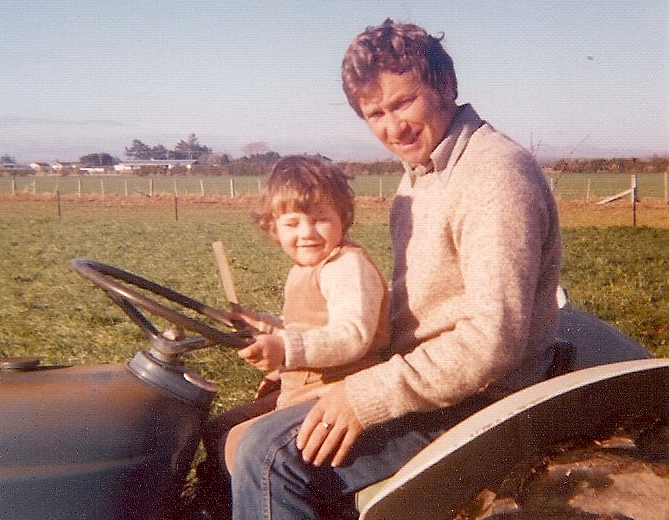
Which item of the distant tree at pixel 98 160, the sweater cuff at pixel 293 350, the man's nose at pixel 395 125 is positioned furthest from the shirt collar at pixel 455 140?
the distant tree at pixel 98 160

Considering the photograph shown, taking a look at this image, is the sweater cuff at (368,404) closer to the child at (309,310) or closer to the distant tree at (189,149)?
the child at (309,310)

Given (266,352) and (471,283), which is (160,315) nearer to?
(266,352)

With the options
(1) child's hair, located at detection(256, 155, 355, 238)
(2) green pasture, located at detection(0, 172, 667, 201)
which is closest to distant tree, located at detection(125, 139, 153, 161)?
(1) child's hair, located at detection(256, 155, 355, 238)

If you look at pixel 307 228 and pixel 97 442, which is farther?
pixel 307 228

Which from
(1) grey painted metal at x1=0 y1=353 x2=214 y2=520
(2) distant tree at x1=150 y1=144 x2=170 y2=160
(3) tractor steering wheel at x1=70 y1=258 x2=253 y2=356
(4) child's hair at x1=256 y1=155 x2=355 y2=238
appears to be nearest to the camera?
(1) grey painted metal at x1=0 y1=353 x2=214 y2=520

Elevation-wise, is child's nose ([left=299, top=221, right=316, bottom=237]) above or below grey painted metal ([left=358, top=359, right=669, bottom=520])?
above

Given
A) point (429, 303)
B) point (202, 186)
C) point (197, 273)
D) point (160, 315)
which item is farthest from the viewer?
point (202, 186)

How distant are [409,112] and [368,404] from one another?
891mm

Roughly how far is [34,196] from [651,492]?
42.4 meters

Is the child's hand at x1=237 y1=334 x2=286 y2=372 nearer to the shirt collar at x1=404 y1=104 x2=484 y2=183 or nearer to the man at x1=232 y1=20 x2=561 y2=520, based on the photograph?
the man at x1=232 y1=20 x2=561 y2=520

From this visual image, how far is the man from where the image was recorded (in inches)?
74.3

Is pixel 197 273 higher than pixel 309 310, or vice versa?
pixel 309 310

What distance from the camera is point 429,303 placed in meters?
2.21

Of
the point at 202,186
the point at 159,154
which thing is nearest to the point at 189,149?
the point at 159,154
